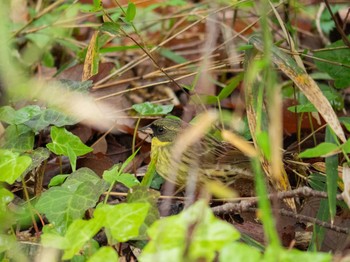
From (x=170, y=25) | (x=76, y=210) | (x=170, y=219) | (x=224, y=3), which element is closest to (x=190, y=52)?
(x=170, y=25)

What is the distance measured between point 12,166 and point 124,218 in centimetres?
49

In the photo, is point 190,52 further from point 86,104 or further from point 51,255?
point 51,255

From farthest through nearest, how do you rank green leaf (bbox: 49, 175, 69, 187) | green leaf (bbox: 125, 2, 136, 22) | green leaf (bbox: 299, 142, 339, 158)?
1. green leaf (bbox: 125, 2, 136, 22)
2. green leaf (bbox: 49, 175, 69, 187)
3. green leaf (bbox: 299, 142, 339, 158)

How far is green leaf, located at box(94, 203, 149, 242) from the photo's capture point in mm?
1810

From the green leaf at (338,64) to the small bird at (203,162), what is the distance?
612mm

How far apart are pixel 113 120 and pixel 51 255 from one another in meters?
1.29

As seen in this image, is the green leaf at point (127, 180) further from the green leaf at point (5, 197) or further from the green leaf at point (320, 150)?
the green leaf at point (320, 150)

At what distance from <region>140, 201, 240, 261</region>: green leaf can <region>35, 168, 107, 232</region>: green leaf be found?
0.59m

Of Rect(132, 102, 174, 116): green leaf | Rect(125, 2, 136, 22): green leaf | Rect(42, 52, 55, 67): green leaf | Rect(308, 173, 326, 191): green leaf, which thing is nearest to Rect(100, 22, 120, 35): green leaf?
Rect(125, 2, 136, 22): green leaf

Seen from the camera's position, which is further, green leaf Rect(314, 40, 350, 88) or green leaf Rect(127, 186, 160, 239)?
green leaf Rect(314, 40, 350, 88)

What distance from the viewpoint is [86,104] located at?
8.39 feet

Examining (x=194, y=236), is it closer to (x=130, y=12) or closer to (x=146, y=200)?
(x=146, y=200)

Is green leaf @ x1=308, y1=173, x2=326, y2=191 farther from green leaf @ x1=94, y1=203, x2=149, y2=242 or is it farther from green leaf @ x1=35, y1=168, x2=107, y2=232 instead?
green leaf @ x1=94, y1=203, x2=149, y2=242

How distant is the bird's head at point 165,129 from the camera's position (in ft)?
9.21
